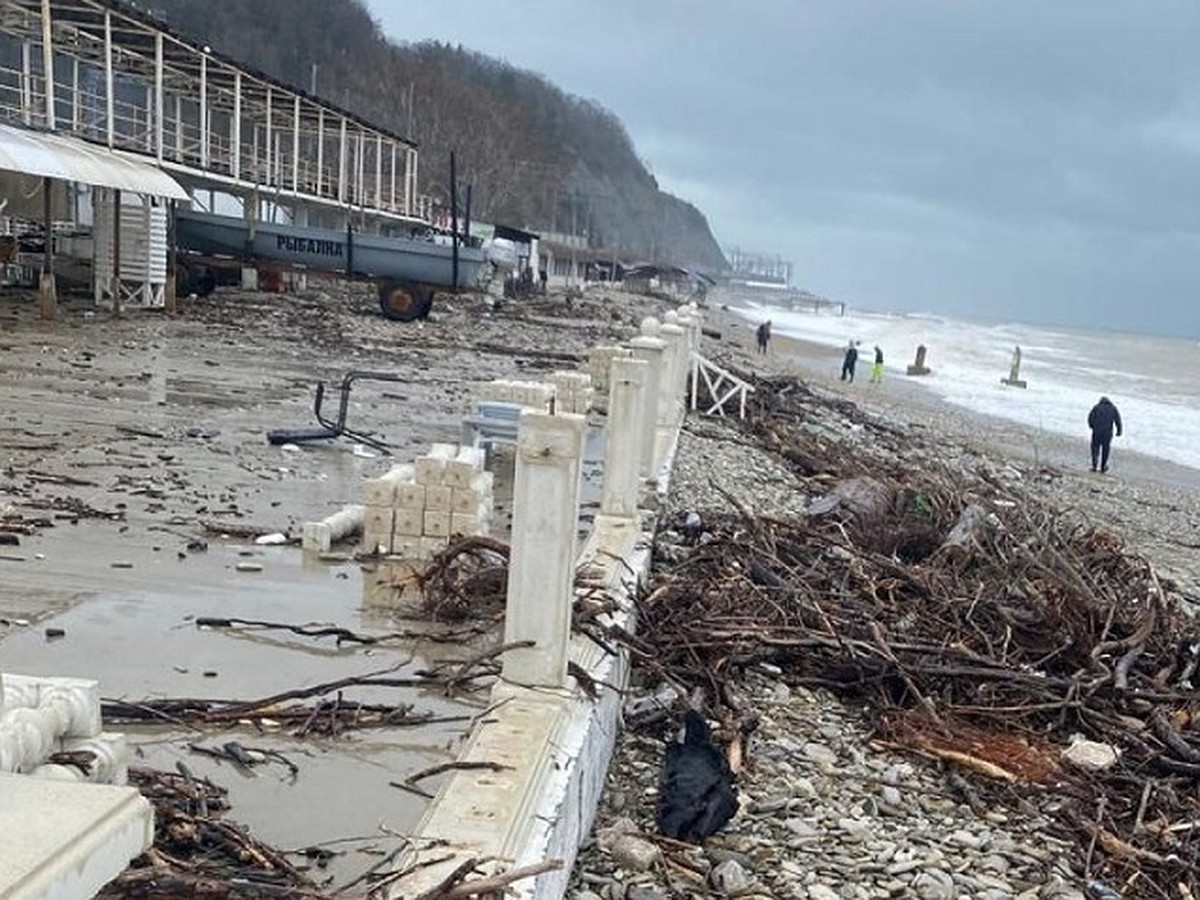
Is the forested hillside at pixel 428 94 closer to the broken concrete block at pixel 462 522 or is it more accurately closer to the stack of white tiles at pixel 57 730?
the broken concrete block at pixel 462 522

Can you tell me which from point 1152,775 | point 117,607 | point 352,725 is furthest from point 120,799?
point 1152,775

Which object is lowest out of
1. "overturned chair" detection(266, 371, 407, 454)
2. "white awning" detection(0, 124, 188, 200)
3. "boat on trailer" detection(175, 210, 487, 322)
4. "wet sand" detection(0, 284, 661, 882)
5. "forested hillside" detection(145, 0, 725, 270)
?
"wet sand" detection(0, 284, 661, 882)

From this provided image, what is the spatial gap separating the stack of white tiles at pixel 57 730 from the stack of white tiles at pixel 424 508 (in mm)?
3615

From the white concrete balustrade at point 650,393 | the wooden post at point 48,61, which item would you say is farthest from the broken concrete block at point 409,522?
the wooden post at point 48,61

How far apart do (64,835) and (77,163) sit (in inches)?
711

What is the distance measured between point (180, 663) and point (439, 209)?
6146 cm

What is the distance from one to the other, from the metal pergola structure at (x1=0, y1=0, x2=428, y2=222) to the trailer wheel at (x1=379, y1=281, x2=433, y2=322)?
4732 mm

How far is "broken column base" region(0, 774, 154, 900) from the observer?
1.36 metres

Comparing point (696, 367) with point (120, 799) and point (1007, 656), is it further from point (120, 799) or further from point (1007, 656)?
point (120, 799)

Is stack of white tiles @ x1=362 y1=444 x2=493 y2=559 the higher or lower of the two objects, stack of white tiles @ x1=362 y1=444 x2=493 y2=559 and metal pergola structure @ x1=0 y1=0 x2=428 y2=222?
the lower

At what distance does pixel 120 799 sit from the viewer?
1585 millimetres

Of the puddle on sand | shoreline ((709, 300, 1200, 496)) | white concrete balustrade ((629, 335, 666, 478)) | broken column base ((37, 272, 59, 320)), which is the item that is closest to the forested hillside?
shoreline ((709, 300, 1200, 496))

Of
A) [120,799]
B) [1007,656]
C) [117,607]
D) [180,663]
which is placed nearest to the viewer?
[120,799]

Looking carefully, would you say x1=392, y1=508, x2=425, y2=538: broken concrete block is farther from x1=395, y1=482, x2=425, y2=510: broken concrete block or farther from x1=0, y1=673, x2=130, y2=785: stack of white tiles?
x1=0, y1=673, x2=130, y2=785: stack of white tiles
